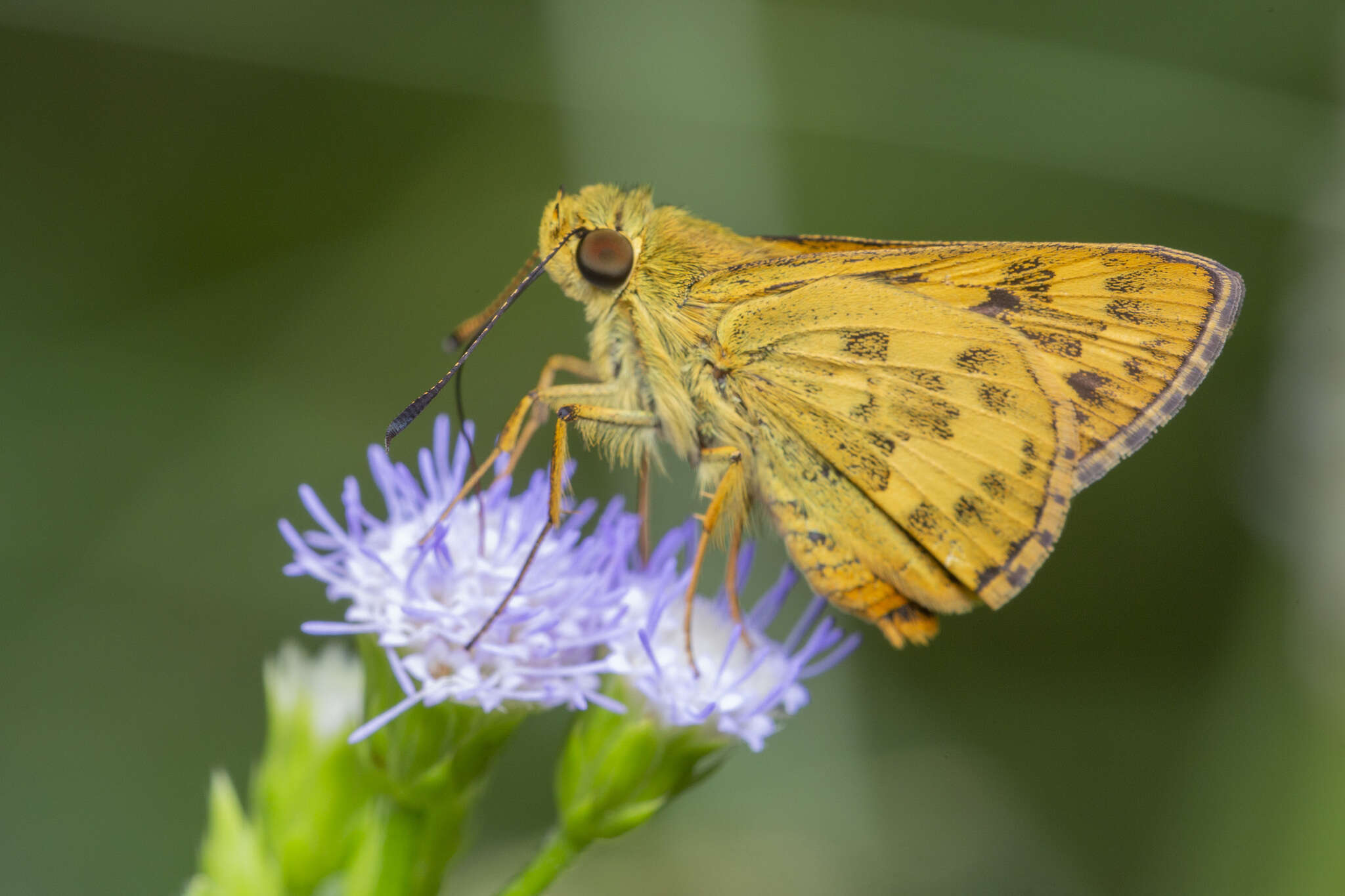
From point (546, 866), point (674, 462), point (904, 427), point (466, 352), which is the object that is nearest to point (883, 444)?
point (904, 427)

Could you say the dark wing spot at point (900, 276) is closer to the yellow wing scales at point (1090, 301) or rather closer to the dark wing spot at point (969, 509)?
the yellow wing scales at point (1090, 301)

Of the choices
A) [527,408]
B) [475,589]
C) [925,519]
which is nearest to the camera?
[475,589]

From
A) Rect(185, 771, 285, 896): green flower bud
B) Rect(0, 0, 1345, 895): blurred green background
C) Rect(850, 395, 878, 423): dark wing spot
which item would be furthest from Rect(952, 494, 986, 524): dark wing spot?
Rect(185, 771, 285, 896): green flower bud

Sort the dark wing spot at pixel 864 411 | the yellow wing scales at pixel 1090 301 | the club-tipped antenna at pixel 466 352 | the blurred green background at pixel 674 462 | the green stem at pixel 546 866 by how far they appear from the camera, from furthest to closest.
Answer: the blurred green background at pixel 674 462, the dark wing spot at pixel 864 411, the yellow wing scales at pixel 1090 301, the green stem at pixel 546 866, the club-tipped antenna at pixel 466 352

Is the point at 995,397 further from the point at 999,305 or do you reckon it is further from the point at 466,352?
the point at 466,352

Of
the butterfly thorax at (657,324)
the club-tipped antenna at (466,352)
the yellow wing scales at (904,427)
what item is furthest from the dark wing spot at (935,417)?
the club-tipped antenna at (466,352)

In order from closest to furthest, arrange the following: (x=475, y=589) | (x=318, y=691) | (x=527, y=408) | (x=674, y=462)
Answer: (x=475, y=589), (x=527, y=408), (x=318, y=691), (x=674, y=462)

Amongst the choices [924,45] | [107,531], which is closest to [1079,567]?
[924,45]
